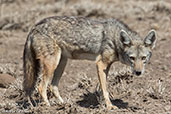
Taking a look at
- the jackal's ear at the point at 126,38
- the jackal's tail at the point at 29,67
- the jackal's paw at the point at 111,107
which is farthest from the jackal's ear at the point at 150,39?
the jackal's tail at the point at 29,67

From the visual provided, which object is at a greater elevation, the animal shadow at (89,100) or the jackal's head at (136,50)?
the jackal's head at (136,50)

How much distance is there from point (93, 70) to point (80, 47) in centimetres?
238

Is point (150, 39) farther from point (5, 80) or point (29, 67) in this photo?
point (5, 80)

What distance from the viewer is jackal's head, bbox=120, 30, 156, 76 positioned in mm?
7953

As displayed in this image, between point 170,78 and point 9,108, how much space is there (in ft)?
12.5

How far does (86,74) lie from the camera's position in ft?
34.5

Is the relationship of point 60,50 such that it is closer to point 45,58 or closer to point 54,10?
point 45,58

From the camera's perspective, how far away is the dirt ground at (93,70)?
828 cm

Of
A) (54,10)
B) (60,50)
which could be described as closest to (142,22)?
(54,10)

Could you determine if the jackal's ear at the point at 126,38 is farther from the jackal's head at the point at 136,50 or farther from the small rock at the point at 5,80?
the small rock at the point at 5,80

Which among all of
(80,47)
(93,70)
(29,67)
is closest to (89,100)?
(80,47)

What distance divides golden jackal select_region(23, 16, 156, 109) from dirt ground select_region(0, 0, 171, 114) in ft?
1.63

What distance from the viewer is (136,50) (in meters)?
8.07

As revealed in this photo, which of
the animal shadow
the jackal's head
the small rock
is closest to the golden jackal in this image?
the jackal's head
